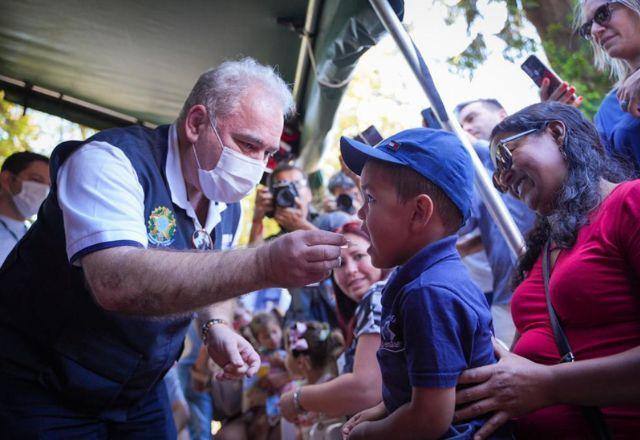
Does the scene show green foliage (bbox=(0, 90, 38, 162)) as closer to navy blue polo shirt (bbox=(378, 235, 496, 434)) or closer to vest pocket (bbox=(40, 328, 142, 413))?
vest pocket (bbox=(40, 328, 142, 413))

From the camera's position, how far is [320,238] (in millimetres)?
1415

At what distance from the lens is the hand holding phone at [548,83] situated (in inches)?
98.8

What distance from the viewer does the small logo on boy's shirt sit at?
1.54m

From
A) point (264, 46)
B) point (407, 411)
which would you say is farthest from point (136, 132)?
point (264, 46)

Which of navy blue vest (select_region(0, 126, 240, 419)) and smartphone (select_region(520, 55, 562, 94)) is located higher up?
smartphone (select_region(520, 55, 562, 94))

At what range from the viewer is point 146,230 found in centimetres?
191

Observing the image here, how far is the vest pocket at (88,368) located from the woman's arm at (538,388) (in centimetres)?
110

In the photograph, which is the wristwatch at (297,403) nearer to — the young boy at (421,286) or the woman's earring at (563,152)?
the young boy at (421,286)

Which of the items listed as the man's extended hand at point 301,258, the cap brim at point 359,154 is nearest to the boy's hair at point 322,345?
the cap brim at point 359,154

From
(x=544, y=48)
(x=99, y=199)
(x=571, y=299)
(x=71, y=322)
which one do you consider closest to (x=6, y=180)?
(x=71, y=322)

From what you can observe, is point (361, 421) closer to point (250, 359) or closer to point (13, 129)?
point (250, 359)

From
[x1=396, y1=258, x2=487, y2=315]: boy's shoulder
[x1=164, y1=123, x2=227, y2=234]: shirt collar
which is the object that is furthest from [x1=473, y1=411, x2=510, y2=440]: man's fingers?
[x1=164, y1=123, x2=227, y2=234]: shirt collar

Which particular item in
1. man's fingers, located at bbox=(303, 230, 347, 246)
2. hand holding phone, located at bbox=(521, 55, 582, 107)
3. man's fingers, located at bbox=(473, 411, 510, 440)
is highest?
hand holding phone, located at bbox=(521, 55, 582, 107)

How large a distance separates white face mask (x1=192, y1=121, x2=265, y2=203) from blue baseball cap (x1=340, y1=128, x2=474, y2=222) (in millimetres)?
688
